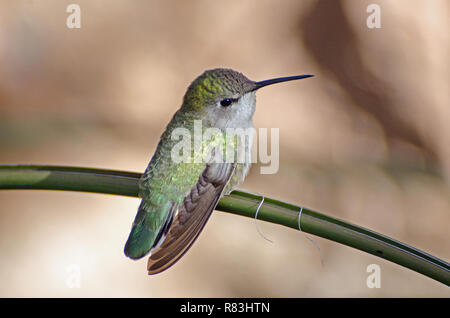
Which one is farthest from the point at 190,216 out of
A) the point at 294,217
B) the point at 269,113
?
the point at 269,113

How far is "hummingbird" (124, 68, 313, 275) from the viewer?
1.51m

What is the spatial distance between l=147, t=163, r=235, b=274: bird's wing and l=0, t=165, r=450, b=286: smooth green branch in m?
0.36

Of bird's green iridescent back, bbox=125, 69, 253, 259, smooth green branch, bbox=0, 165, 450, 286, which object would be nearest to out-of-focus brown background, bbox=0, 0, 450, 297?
bird's green iridescent back, bbox=125, 69, 253, 259

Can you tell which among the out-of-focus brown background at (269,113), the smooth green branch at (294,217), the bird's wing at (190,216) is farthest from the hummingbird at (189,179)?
the out-of-focus brown background at (269,113)

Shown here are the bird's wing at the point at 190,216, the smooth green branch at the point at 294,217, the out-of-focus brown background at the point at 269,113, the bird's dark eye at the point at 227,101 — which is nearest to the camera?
the smooth green branch at the point at 294,217

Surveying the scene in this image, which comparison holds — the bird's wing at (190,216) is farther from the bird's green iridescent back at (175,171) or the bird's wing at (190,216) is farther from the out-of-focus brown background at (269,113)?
the out-of-focus brown background at (269,113)

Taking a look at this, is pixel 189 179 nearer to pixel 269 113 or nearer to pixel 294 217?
pixel 294 217

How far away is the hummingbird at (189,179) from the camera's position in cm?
151

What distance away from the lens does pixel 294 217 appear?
1094mm

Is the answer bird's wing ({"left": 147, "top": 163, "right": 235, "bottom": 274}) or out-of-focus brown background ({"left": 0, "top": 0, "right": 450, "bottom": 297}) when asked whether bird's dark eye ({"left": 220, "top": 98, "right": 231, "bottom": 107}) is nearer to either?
bird's wing ({"left": 147, "top": 163, "right": 235, "bottom": 274})

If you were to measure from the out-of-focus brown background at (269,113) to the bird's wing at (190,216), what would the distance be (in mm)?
1366

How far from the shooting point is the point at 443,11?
3094 millimetres

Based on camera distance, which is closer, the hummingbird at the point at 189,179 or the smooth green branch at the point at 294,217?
the smooth green branch at the point at 294,217
